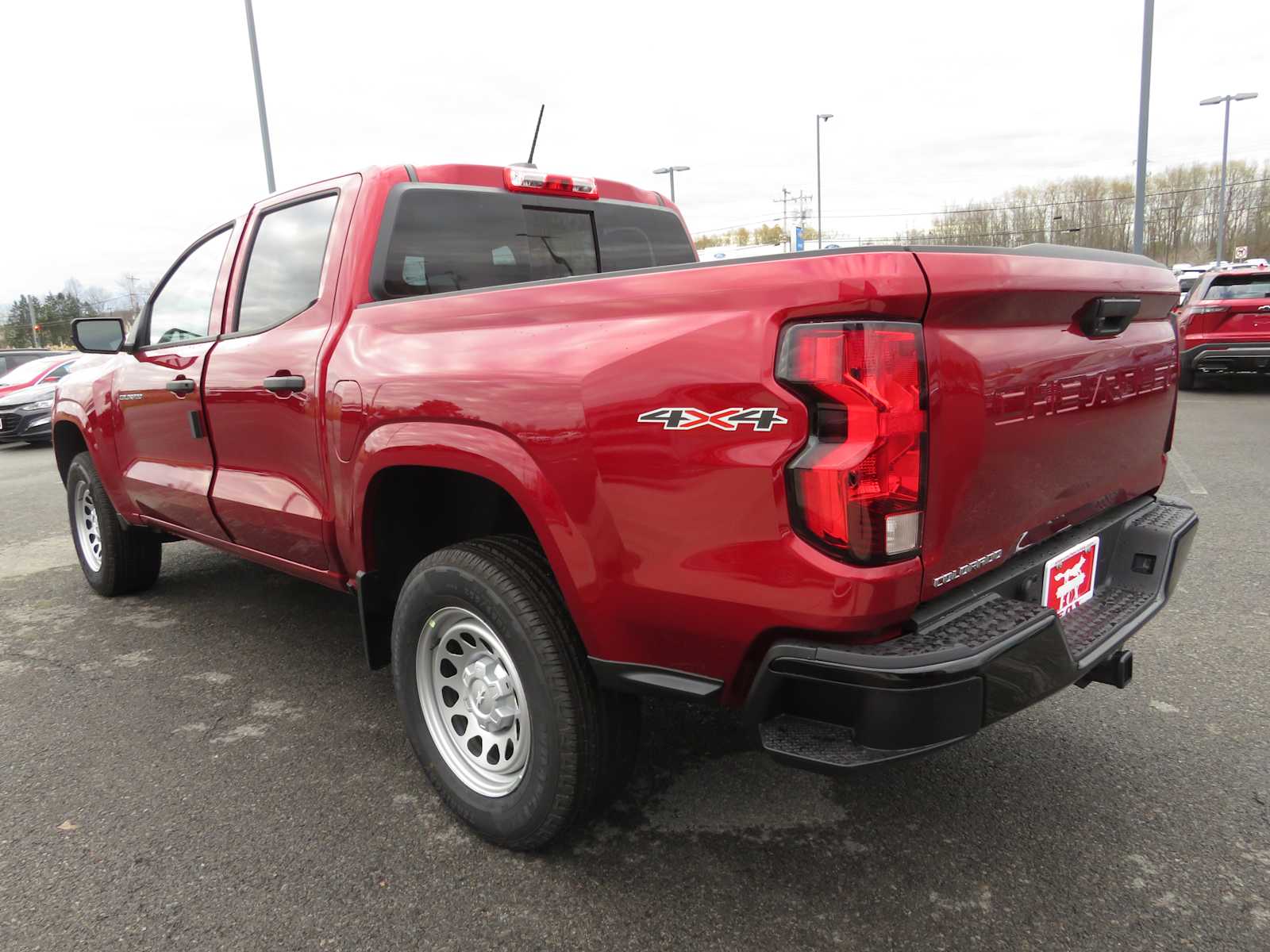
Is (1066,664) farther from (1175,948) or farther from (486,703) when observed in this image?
(486,703)

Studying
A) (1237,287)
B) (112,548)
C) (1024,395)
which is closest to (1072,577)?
(1024,395)

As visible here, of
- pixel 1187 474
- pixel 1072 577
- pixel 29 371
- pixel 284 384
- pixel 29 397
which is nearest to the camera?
pixel 1072 577

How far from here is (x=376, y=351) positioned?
258cm

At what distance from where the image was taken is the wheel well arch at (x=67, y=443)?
4.84 m

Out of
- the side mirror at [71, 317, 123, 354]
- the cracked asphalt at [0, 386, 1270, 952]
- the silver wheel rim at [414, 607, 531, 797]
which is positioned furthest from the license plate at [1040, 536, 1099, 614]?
the side mirror at [71, 317, 123, 354]

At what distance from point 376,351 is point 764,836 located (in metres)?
1.79

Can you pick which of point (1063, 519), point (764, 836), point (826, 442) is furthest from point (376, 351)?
point (1063, 519)

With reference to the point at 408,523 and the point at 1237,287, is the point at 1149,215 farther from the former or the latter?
the point at 408,523

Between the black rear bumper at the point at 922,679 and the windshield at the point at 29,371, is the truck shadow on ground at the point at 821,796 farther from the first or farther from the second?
the windshield at the point at 29,371

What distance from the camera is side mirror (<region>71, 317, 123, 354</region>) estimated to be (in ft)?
13.4

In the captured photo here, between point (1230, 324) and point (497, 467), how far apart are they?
12750mm

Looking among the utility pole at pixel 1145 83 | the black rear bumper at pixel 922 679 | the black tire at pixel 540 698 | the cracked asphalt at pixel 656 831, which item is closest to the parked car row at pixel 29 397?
the cracked asphalt at pixel 656 831

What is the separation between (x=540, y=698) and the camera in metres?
2.16

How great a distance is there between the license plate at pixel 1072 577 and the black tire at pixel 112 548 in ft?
14.5
